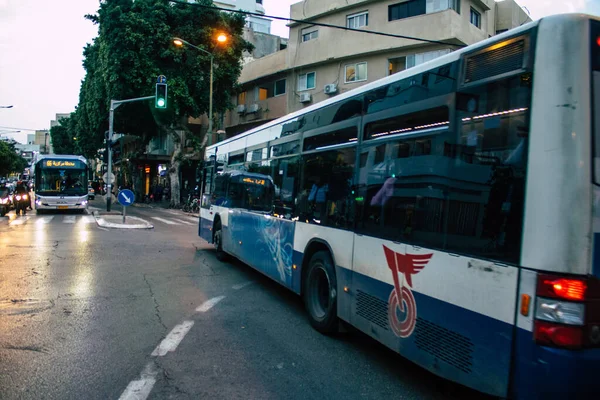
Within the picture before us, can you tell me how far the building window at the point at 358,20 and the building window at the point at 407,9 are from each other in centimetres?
142

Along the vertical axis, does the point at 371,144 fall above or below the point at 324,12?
below

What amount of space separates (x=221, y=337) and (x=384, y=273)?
2.09 metres

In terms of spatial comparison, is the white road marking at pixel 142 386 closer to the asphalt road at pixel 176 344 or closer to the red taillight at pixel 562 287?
the asphalt road at pixel 176 344

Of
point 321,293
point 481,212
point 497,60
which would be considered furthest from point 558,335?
point 321,293

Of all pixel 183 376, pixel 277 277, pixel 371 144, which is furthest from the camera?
pixel 277 277

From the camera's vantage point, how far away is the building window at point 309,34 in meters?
28.5

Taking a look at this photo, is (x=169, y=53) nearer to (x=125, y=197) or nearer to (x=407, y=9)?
(x=125, y=197)

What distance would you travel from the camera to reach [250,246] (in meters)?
8.41

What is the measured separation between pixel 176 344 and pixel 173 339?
0.18 metres

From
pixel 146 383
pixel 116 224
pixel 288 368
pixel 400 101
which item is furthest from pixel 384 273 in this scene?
pixel 116 224

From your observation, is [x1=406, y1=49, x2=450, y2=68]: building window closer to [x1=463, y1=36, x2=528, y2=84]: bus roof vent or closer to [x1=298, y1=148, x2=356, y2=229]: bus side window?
[x1=298, y1=148, x2=356, y2=229]: bus side window

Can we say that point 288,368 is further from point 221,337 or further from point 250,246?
point 250,246

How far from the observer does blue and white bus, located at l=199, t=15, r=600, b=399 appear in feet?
9.16

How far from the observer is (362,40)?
83.5 ft
